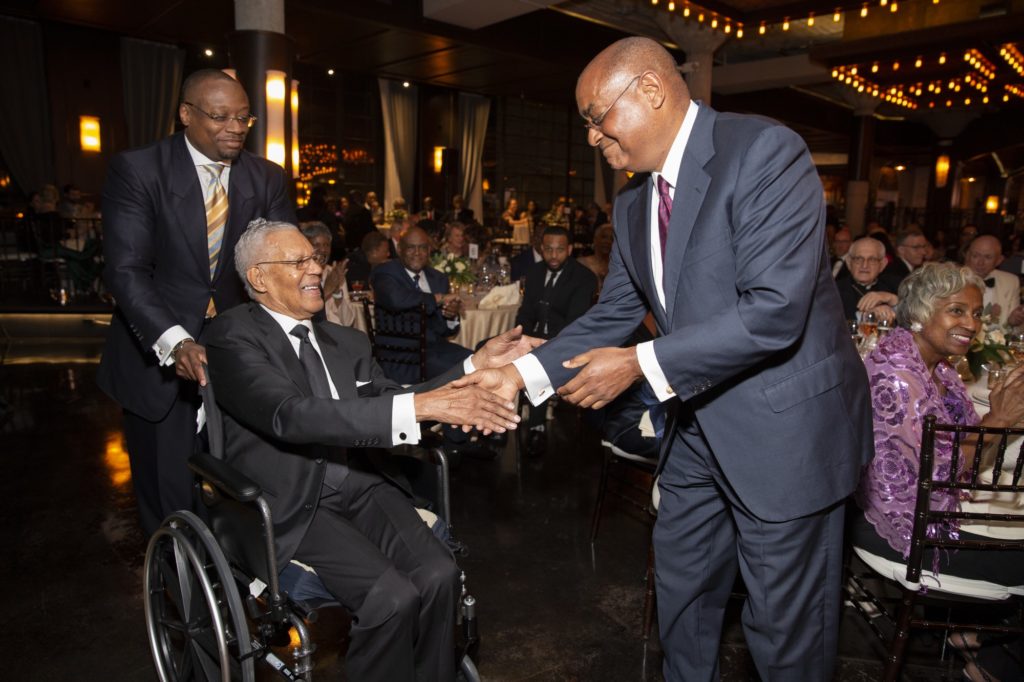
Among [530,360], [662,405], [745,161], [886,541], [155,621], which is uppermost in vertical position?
[745,161]

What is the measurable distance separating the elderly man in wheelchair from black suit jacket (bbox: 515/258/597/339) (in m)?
2.58

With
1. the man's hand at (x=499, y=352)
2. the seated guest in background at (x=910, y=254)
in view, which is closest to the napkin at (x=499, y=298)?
the seated guest in background at (x=910, y=254)

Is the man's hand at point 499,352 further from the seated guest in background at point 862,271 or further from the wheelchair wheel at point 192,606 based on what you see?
the seated guest in background at point 862,271

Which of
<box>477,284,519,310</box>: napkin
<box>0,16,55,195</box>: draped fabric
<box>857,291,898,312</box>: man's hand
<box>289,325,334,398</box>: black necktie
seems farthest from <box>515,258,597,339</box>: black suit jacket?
<box>0,16,55,195</box>: draped fabric

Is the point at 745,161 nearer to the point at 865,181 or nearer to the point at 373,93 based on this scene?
the point at 373,93

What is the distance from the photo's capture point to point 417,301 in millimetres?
4555

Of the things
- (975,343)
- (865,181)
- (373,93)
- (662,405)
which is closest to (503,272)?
(975,343)

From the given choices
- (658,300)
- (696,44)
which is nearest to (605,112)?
(658,300)

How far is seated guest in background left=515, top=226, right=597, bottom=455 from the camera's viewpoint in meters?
4.82

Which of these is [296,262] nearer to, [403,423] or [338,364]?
[338,364]

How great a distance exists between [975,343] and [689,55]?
31.6ft

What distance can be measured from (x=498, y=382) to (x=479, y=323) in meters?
3.42

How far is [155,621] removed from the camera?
207 cm

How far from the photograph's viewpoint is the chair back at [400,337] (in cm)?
429
